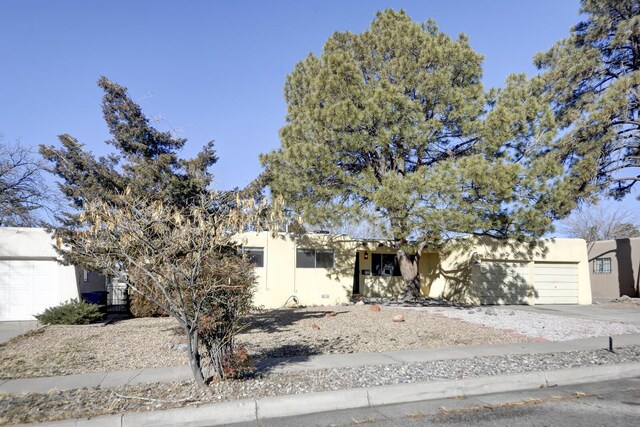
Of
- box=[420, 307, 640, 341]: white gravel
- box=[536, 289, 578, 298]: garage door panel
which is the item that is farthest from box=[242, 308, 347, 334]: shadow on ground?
box=[536, 289, 578, 298]: garage door panel

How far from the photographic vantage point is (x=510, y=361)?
365 inches

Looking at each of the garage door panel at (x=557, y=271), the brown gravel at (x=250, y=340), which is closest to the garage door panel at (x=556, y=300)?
the garage door panel at (x=557, y=271)

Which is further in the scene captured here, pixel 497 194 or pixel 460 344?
pixel 497 194

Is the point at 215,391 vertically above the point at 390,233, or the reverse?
the point at 390,233

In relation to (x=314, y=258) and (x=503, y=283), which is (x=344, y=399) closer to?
(x=314, y=258)

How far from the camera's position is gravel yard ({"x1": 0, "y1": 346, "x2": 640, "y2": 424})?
6.19m

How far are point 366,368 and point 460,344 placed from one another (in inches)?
138

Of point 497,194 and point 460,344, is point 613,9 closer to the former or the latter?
point 497,194

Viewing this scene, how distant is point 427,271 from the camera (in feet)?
82.5

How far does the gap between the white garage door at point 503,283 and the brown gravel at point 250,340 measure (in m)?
7.33

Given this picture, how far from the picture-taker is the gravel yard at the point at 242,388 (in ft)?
20.3

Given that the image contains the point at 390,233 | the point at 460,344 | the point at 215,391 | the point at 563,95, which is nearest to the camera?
the point at 215,391

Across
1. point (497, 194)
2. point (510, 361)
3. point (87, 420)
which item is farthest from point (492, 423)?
point (497, 194)

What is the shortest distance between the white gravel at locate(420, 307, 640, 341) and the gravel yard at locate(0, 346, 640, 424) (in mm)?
3510
